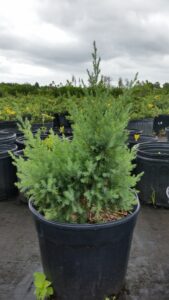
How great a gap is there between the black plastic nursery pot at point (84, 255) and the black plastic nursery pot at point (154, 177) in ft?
4.76

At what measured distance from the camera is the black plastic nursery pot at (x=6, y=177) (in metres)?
3.43

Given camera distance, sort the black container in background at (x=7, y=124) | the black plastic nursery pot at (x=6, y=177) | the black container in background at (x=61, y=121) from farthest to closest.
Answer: the black container in background at (x=61, y=121), the black container in background at (x=7, y=124), the black plastic nursery pot at (x=6, y=177)

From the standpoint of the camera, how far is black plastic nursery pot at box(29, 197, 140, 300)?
170 cm

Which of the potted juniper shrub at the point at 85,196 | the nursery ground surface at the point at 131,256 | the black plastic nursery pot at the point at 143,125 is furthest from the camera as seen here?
the black plastic nursery pot at the point at 143,125

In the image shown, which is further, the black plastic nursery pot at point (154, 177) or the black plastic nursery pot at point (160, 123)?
the black plastic nursery pot at point (160, 123)

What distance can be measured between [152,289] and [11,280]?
3.18ft

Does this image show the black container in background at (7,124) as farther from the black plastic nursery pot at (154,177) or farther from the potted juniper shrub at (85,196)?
the potted juniper shrub at (85,196)

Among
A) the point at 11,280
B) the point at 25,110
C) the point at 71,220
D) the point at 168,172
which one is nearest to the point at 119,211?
the point at 71,220

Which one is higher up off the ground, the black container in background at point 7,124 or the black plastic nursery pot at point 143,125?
the black container in background at point 7,124

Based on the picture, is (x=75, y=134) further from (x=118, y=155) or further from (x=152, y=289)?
(x=152, y=289)

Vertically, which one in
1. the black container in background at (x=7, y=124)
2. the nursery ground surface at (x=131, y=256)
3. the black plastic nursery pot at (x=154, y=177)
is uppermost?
the black container in background at (x=7, y=124)

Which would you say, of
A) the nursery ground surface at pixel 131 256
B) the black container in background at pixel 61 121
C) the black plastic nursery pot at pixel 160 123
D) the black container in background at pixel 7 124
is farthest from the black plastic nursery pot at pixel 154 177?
the black plastic nursery pot at pixel 160 123

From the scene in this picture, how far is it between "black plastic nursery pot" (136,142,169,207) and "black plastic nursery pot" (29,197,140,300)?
4.76 ft

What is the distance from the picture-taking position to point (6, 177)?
11.5 ft
